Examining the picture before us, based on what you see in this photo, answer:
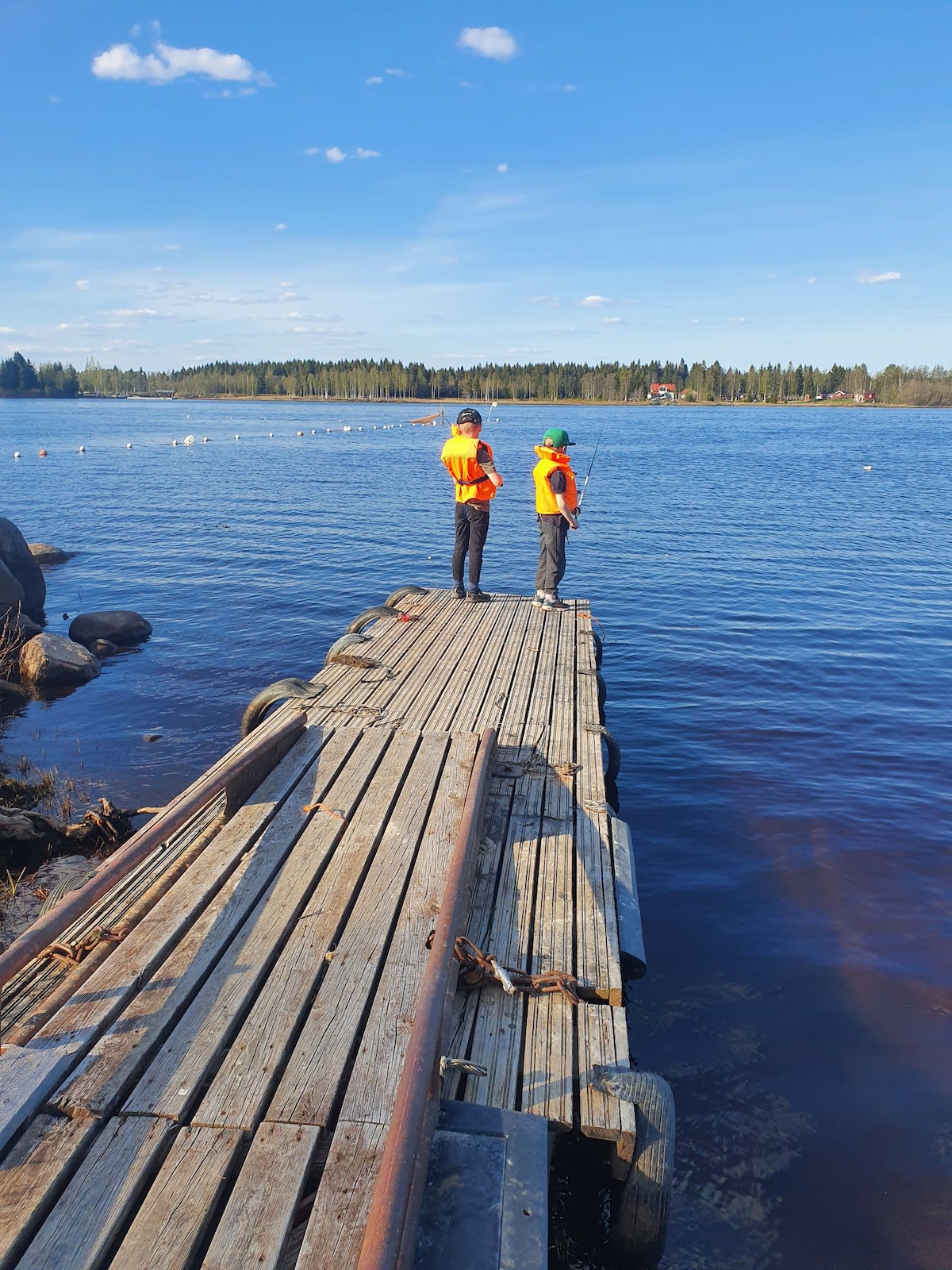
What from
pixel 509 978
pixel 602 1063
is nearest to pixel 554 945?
pixel 509 978

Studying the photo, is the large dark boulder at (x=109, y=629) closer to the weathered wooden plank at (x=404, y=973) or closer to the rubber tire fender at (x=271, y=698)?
the rubber tire fender at (x=271, y=698)

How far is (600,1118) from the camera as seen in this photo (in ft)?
10.7

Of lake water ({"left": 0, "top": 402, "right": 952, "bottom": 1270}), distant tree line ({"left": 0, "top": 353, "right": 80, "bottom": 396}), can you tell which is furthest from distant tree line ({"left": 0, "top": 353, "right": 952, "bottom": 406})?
lake water ({"left": 0, "top": 402, "right": 952, "bottom": 1270})

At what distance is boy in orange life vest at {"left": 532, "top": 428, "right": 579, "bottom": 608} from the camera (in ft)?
33.3

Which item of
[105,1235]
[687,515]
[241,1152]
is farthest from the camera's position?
[687,515]

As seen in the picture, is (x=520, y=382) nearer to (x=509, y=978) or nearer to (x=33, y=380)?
(x=33, y=380)

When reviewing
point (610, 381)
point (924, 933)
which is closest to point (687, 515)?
point (924, 933)

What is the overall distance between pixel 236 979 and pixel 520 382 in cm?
15447

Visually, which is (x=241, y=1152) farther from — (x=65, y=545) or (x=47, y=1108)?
(x=65, y=545)

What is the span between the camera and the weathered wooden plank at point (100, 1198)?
8.05 feet

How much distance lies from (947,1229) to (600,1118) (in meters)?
2.28

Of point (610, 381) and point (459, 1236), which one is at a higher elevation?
point (610, 381)

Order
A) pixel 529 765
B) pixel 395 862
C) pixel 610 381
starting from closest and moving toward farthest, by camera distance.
A: pixel 395 862, pixel 529 765, pixel 610 381

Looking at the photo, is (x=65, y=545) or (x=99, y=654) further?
(x=65, y=545)
